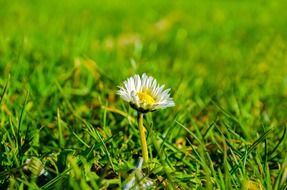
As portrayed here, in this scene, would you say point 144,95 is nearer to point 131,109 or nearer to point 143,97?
point 143,97

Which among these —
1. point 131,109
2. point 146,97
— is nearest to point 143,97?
point 146,97

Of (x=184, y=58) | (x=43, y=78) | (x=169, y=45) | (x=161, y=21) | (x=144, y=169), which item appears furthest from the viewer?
(x=161, y=21)

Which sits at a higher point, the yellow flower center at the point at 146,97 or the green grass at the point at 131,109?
the yellow flower center at the point at 146,97

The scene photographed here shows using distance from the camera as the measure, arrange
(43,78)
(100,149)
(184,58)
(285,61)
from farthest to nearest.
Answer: (184,58) → (285,61) → (43,78) → (100,149)

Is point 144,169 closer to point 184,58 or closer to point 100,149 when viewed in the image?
point 100,149

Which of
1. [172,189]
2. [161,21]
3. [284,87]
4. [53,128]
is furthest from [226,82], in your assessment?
[161,21]

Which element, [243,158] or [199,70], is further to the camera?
[199,70]
